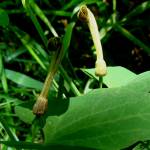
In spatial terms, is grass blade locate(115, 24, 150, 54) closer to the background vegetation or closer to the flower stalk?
the background vegetation

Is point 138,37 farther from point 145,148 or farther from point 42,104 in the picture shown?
point 42,104

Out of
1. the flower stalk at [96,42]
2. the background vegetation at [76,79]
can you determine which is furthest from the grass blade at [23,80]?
the flower stalk at [96,42]

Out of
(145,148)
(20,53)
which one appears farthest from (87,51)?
(145,148)

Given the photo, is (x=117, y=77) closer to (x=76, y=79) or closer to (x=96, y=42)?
(x=96, y=42)

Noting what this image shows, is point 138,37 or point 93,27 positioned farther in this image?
point 138,37

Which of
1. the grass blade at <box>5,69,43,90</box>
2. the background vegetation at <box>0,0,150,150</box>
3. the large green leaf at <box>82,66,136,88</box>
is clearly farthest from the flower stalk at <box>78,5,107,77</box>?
the grass blade at <box>5,69,43,90</box>

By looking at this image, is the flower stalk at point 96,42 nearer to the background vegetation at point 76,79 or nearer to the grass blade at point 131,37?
the background vegetation at point 76,79

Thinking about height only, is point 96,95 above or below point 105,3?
below

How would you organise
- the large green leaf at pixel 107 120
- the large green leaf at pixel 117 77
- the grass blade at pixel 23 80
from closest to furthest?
the large green leaf at pixel 107 120 < the large green leaf at pixel 117 77 < the grass blade at pixel 23 80
